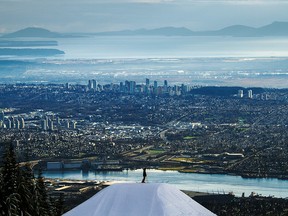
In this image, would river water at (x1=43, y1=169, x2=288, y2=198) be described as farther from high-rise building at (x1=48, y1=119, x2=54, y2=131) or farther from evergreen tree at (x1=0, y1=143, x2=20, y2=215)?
evergreen tree at (x1=0, y1=143, x2=20, y2=215)

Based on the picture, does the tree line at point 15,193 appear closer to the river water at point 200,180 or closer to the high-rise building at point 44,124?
the river water at point 200,180

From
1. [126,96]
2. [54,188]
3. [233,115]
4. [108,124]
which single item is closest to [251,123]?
[233,115]

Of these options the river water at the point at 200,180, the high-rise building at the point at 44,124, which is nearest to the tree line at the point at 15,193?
the river water at the point at 200,180

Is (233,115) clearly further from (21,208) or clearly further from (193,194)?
(21,208)

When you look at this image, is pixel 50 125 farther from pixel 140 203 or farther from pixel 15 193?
pixel 140 203

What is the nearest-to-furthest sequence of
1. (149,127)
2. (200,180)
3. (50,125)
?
1. (200,180)
2. (149,127)
3. (50,125)

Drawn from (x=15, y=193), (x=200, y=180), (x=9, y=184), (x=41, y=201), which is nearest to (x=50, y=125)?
(x=200, y=180)
